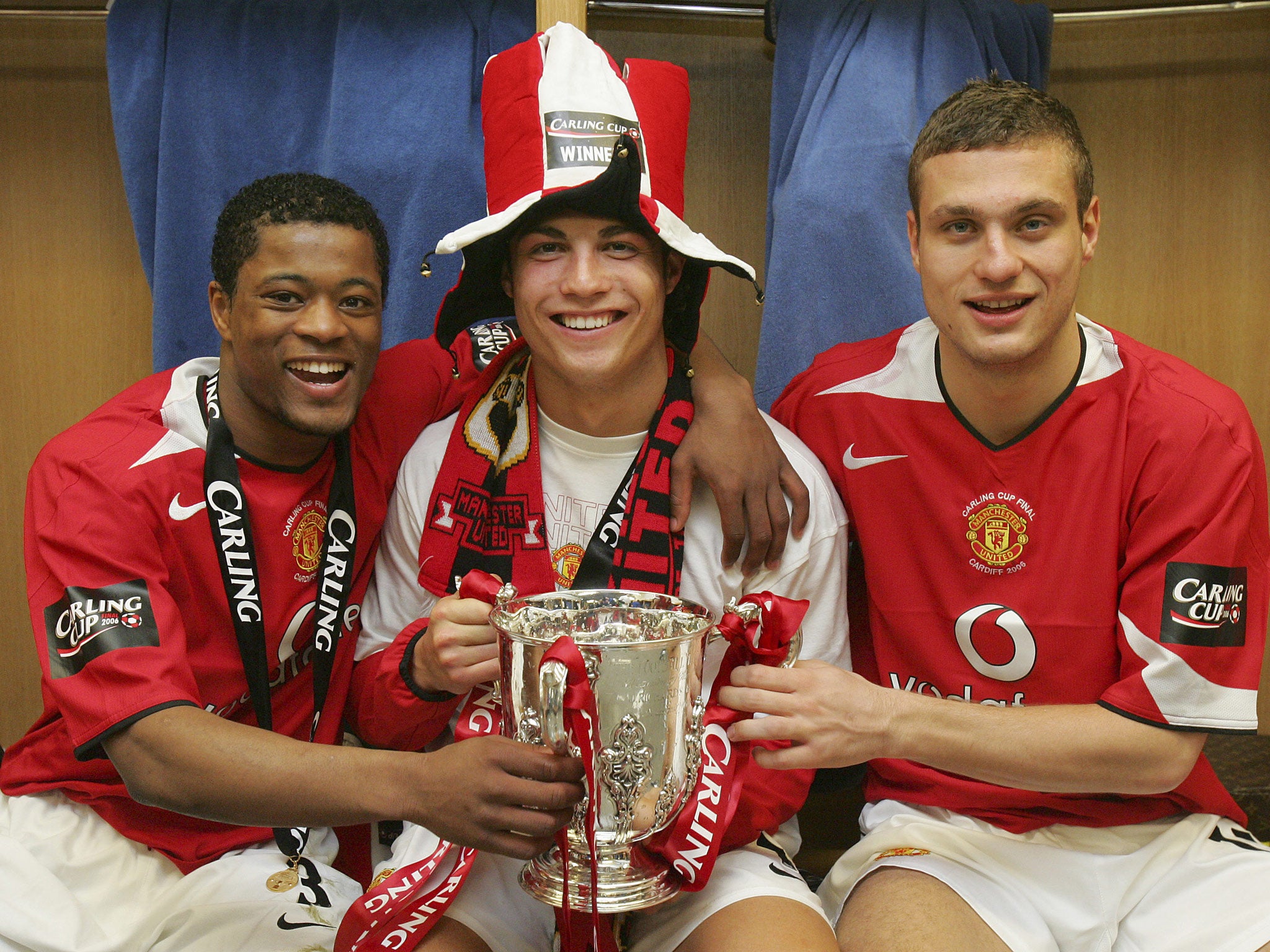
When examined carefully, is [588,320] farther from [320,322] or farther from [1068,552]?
[1068,552]

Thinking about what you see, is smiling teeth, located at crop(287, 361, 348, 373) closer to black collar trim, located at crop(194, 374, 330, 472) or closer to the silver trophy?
black collar trim, located at crop(194, 374, 330, 472)

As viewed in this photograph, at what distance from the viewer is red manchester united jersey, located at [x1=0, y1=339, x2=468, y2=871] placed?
1255 mm

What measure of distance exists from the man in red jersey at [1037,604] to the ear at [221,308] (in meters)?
0.84

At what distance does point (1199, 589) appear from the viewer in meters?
1.33

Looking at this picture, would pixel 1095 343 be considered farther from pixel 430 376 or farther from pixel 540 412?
pixel 430 376

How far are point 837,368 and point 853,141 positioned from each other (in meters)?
0.37

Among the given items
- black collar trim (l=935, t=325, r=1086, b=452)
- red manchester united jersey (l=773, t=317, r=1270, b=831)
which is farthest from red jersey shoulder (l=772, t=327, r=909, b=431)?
black collar trim (l=935, t=325, r=1086, b=452)

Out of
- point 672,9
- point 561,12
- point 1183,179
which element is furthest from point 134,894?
point 1183,179

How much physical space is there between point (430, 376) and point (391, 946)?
0.77 meters

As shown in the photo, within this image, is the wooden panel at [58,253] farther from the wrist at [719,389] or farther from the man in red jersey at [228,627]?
the wrist at [719,389]

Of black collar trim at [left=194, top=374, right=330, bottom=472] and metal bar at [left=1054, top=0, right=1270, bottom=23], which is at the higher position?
metal bar at [left=1054, top=0, right=1270, bottom=23]

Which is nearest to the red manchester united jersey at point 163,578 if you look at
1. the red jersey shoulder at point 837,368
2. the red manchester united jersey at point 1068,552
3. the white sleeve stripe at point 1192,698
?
the red jersey shoulder at point 837,368

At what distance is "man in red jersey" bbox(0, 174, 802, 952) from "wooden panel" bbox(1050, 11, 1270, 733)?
95 cm

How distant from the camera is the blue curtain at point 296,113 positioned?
1747 mm
